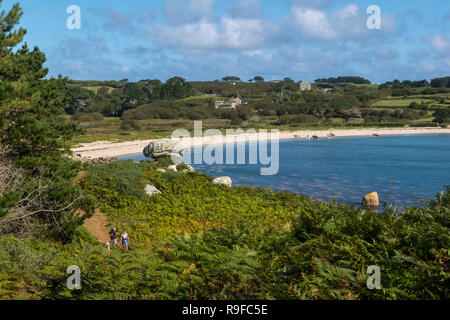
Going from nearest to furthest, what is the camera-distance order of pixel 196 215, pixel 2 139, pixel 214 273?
pixel 214 273
pixel 2 139
pixel 196 215

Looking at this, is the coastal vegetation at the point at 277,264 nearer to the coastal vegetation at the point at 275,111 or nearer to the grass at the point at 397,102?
the coastal vegetation at the point at 275,111

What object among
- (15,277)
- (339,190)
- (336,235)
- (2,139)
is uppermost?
(2,139)

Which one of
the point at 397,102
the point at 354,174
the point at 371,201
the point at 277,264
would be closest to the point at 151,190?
the point at 371,201

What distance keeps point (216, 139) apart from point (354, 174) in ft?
154

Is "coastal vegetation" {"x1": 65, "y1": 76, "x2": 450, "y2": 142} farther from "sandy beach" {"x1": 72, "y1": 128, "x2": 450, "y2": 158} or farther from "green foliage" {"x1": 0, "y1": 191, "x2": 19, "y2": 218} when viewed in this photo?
"green foliage" {"x1": 0, "y1": 191, "x2": 19, "y2": 218}

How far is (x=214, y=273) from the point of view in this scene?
730 cm

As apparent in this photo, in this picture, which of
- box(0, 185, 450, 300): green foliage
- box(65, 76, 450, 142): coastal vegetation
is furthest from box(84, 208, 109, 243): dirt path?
box(65, 76, 450, 142): coastal vegetation

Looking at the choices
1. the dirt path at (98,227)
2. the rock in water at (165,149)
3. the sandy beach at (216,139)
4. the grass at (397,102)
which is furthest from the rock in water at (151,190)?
the grass at (397,102)

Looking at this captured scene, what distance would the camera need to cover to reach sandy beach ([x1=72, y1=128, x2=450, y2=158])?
63.8m

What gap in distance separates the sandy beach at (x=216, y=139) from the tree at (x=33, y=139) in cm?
3300
